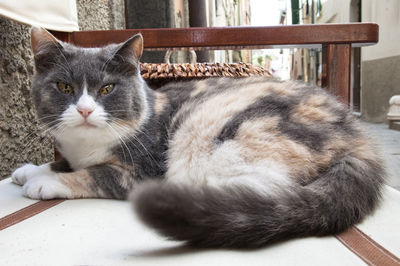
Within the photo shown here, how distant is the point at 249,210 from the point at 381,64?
663 centimetres

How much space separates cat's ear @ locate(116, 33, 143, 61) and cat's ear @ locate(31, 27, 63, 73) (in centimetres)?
22

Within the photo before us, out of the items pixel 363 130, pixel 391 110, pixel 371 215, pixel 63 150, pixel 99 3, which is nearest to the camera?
pixel 371 215

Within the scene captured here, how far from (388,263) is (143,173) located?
867 millimetres

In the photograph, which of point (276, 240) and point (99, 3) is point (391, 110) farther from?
point (276, 240)

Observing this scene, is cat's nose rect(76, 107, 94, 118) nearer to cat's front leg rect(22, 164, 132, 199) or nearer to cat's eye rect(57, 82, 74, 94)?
cat's eye rect(57, 82, 74, 94)

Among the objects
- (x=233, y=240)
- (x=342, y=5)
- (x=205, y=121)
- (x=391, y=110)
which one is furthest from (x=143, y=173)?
(x=342, y=5)

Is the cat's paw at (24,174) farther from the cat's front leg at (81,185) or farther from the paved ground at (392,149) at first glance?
the paved ground at (392,149)

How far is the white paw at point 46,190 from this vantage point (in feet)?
3.88

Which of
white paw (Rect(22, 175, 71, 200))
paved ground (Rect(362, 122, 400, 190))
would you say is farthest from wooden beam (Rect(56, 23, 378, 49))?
paved ground (Rect(362, 122, 400, 190))

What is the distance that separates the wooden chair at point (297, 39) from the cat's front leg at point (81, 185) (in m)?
0.62

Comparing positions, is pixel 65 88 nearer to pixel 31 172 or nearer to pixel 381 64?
pixel 31 172

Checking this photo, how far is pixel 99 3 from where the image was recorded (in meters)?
2.60

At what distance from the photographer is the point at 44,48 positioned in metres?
1.28

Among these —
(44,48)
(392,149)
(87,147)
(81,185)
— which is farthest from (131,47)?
(392,149)
